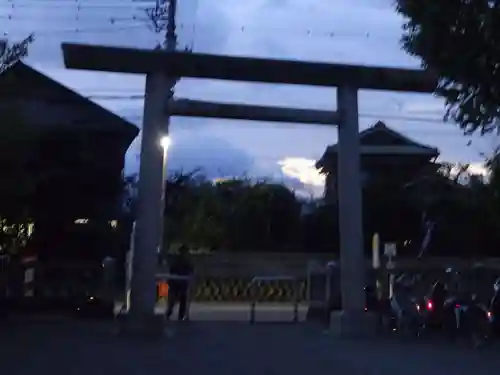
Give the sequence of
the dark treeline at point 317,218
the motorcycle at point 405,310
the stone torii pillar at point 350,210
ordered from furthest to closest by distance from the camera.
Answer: the dark treeline at point 317,218 → the motorcycle at point 405,310 → the stone torii pillar at point 350,210

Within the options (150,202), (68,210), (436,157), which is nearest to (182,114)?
(150,202)

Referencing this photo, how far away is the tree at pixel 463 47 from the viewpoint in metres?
10.6

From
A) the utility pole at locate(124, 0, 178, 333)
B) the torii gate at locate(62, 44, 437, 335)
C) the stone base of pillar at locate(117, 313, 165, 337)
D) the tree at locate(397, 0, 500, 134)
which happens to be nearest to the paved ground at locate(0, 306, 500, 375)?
the stone base of pillar at locate(117, 313, 165, 337)

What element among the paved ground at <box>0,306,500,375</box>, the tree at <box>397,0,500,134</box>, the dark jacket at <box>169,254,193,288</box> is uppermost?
the tree at <box>397,0,500,134</box>

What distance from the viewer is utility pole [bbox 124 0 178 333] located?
617 inches

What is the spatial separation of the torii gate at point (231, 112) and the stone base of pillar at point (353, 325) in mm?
17

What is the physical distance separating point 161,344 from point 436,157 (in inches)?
1301

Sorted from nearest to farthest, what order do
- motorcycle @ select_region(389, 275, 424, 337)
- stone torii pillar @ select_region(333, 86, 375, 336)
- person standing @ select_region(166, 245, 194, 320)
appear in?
stone torii pillar @ select_region(333, 86, 375, 336), motorcycle @ select_region(389, 275, 424, 337), person standing @ select_region(166, 245, 194, 320)

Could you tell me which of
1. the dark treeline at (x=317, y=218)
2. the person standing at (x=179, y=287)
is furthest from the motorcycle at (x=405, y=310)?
the dark treeline at (x=317, y=218)

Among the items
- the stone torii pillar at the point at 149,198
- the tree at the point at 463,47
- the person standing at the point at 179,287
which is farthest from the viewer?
the person standing at the point at 179,287

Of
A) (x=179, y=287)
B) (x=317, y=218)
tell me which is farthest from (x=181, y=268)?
(x=317, y=218)

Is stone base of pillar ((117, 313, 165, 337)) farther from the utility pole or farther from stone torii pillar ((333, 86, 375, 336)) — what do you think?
stone torii pillar ((333, 86, 375, 336))

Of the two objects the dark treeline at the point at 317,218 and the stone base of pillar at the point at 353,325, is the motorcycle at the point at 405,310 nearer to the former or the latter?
the stone base of pillar at the point at 353,325

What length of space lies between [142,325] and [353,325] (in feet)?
11.8
